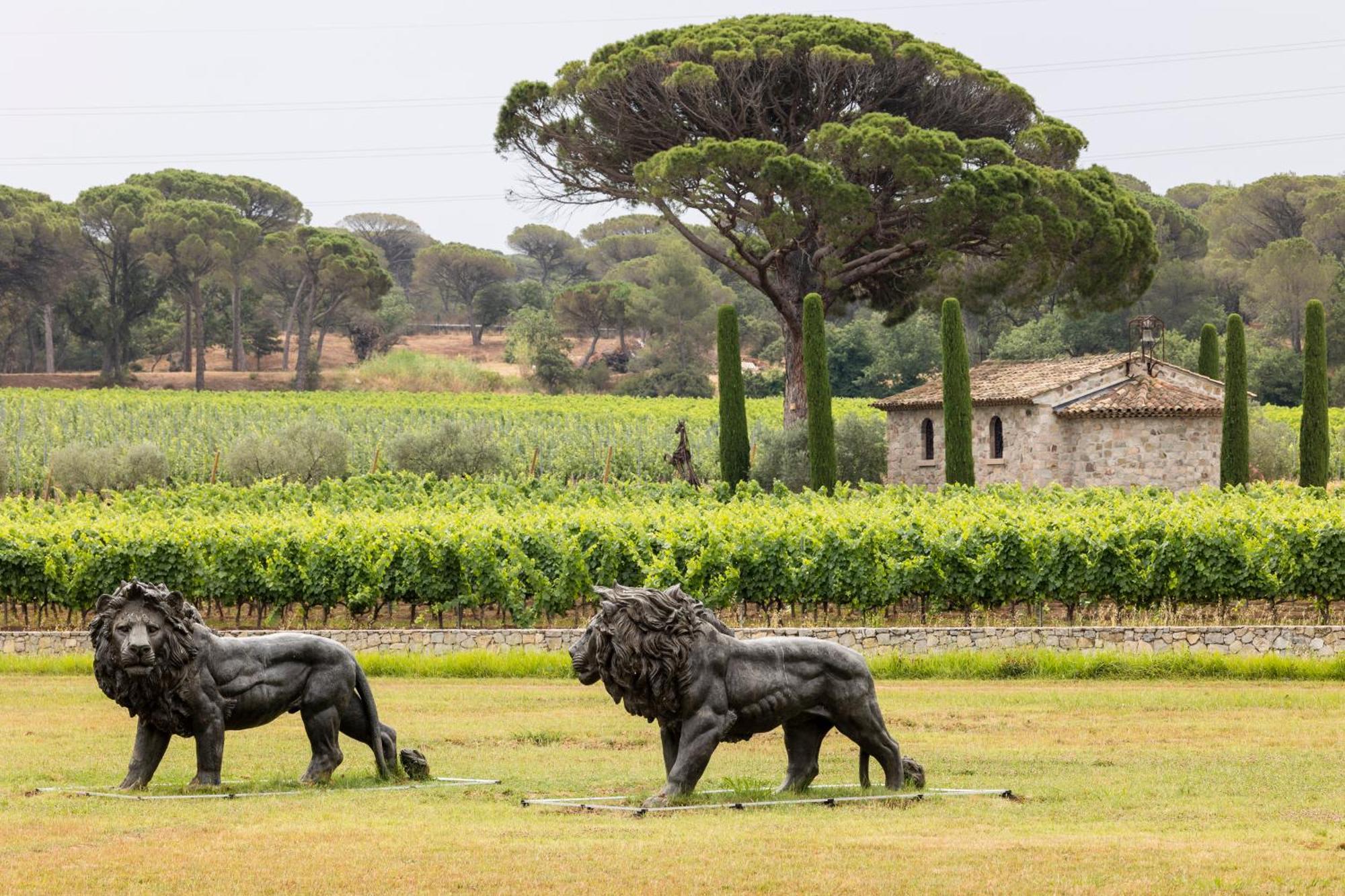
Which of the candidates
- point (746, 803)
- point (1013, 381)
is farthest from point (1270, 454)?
point (746, 803)

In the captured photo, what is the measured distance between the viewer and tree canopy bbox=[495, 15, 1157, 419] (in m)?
43.4

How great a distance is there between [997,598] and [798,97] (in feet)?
82.5

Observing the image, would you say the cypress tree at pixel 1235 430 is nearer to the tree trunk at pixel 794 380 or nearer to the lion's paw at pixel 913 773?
the tree trunk at pixel 794 380

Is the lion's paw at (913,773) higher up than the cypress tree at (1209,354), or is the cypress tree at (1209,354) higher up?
the cypress tree at (1209,354)

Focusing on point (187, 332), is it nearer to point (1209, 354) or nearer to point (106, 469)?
point (106, 469)

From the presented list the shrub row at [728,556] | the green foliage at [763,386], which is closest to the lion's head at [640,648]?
the shrub row at [728,556]

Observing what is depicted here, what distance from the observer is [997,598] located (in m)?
24.1

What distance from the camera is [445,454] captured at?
150 ft

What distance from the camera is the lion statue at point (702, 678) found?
9.91m

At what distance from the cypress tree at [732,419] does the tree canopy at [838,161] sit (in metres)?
3.93

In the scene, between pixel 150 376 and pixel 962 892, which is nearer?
pixel 962 892

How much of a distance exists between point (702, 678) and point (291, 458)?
36.0 meters

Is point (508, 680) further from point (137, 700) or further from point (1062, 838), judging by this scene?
point (1062, 838)

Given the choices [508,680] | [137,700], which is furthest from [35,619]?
[137,700]
